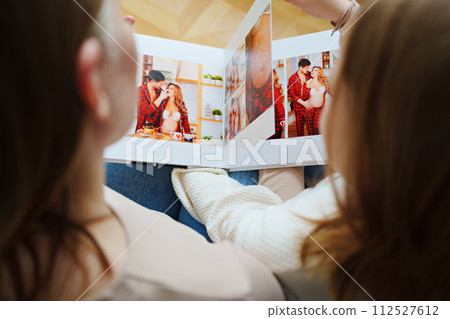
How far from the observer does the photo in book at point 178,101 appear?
0.33 m

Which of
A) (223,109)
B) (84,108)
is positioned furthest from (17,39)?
(223,109)

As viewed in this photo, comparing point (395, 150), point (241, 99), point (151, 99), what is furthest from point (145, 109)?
point (395, 150)

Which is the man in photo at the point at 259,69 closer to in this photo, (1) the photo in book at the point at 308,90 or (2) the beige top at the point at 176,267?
(1) the photo in book at the point at 308,90

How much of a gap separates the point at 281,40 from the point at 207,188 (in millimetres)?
255

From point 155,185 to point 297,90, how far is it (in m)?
0.25

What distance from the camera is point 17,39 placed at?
249mm

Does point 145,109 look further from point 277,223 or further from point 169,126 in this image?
point 277,223

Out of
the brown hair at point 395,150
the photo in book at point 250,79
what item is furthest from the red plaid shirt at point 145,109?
the brown hair at point 395,150

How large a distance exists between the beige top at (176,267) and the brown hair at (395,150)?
0.26 ft

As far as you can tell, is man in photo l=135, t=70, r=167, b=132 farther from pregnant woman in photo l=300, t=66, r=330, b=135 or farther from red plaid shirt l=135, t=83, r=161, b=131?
pregnant woman in photo l=300, t=66, r=330, b=135

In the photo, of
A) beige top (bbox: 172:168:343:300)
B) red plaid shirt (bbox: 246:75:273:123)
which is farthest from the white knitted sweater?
red plaid shirt (bbox: 246:75:273:123)

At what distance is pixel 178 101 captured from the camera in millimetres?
383

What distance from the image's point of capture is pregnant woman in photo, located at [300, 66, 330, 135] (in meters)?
0.36

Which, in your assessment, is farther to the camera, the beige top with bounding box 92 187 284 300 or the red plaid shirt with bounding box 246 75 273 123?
the red plaid shirt with bounding box 246 75 273 123
